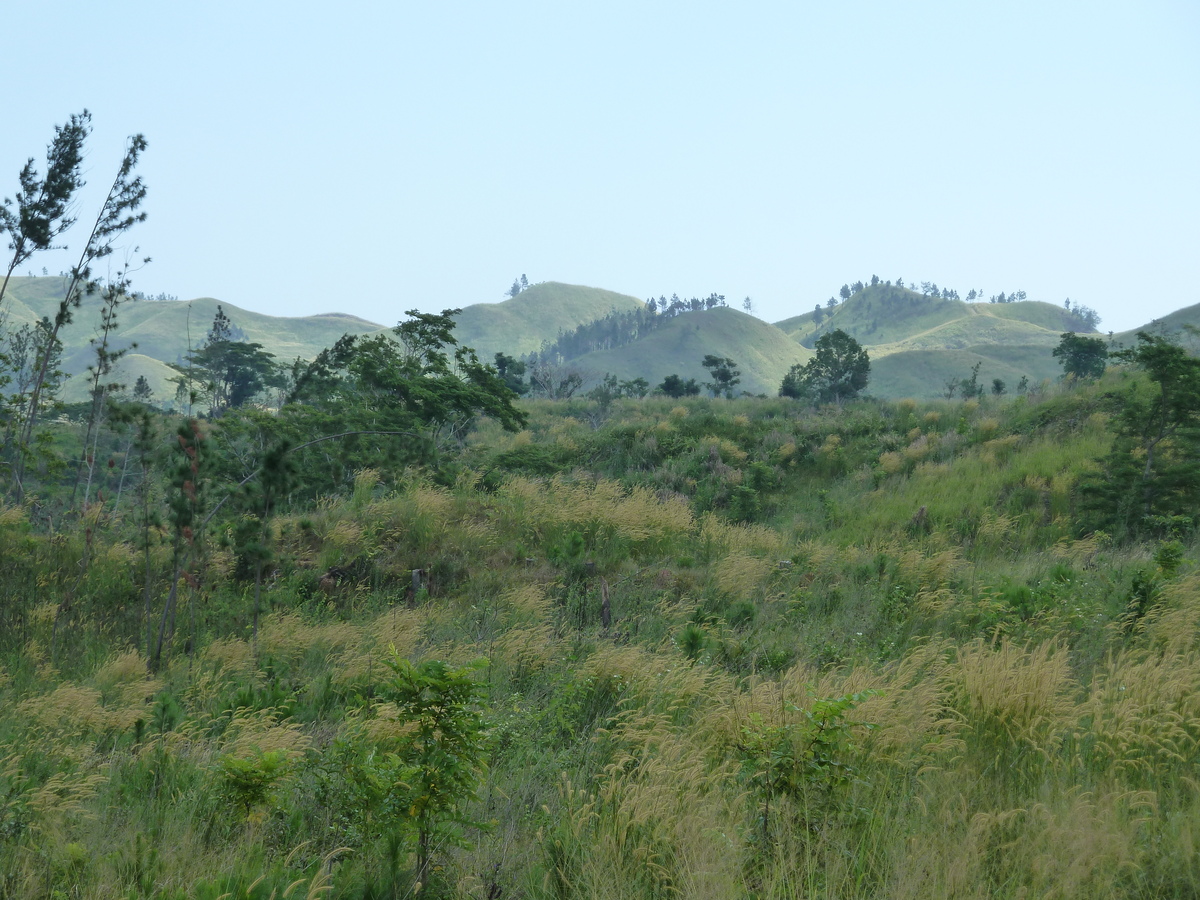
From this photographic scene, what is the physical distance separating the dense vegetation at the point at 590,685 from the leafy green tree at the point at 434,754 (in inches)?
0.7

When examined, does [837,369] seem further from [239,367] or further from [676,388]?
[239,367]

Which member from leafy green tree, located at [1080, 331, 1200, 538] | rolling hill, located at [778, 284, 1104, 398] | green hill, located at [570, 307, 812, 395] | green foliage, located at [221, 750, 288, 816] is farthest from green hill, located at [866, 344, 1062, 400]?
green foliage, located at [221, 750, 288, 816]

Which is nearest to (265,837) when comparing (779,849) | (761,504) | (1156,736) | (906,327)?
(779,849)

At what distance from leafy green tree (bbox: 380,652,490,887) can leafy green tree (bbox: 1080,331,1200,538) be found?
11480 millimetres

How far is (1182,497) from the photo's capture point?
1070 cm

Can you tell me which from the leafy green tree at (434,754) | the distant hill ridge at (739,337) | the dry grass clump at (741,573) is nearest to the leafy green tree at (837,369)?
the dry grass clump at (741,573)

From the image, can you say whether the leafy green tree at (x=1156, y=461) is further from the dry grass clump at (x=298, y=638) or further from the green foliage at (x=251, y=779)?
A: the green foliage at (x=251, y=779)

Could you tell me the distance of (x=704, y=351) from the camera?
130 metres

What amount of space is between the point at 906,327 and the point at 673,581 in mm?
162504

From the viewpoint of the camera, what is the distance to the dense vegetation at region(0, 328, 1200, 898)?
298cm

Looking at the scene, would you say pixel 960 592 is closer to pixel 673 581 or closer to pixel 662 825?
pixel 673 581

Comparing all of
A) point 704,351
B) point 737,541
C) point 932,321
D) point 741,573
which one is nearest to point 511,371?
point 737,541

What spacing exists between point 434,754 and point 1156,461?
42.5 ft

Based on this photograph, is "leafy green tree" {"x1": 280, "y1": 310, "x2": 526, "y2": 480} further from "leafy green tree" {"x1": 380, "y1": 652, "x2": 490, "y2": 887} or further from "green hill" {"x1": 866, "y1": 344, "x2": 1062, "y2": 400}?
"green hill" {"x1": 866, "y1": 344, "x2": 1062, "y2": 400}
